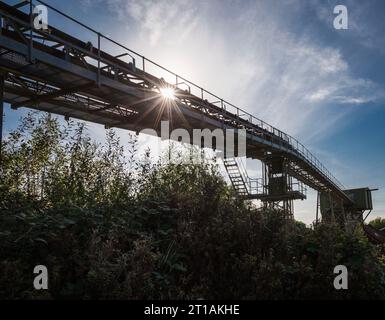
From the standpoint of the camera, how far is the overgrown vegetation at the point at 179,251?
4.98 metres

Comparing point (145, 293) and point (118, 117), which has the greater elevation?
point (118, 117)

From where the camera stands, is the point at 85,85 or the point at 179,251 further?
the point at 85,85

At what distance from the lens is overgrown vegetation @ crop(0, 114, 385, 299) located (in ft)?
16.3

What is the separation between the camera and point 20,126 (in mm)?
13914

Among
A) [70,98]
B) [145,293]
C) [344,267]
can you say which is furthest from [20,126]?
[344,267]

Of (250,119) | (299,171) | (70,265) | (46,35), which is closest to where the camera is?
(70,265)

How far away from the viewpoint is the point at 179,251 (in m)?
6.17

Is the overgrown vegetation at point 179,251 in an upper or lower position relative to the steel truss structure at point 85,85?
lower

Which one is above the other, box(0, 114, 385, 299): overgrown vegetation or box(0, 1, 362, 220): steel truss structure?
box(0, 1, 362, 220): steel truss structure

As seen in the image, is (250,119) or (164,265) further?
(250,119)
